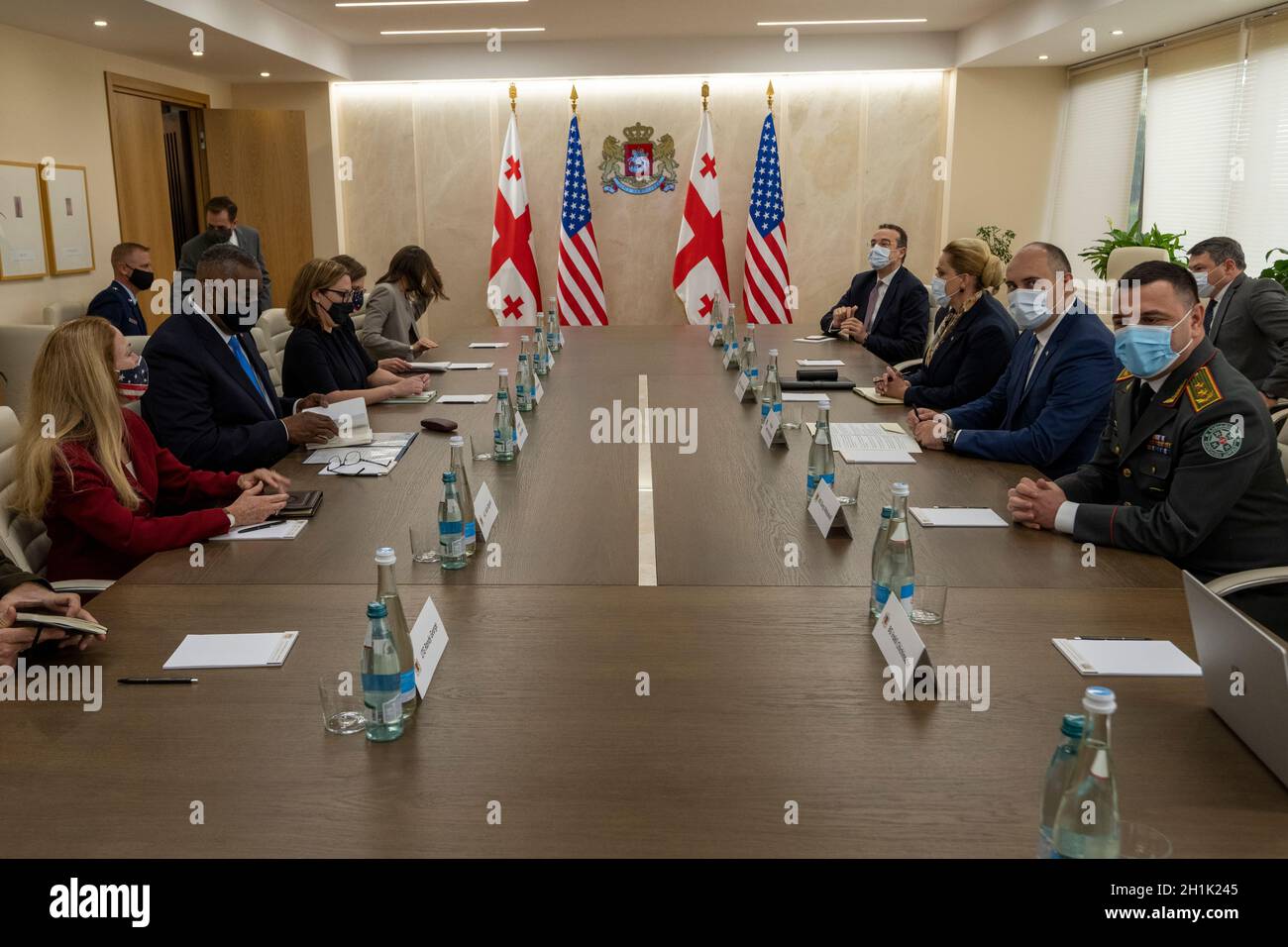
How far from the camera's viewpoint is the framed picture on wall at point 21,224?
6008 millimetres

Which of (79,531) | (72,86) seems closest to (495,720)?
(79,531)

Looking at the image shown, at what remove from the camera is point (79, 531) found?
2527 mm

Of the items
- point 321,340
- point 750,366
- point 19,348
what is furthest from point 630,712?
point 19,348

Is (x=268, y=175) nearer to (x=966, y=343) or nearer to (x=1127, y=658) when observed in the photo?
(x=966, y=343)

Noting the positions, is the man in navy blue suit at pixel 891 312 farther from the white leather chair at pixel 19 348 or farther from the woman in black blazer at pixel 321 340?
the white leather chair at pixel 19 348

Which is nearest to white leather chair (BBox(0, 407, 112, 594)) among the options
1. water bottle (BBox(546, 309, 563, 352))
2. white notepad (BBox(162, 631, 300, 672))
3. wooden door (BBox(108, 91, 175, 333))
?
white notepad (BBox(162, 631, 300, 672))

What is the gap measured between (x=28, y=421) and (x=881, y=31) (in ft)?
25.8

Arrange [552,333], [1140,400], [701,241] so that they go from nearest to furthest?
[1140,400]
[552,333]
[701,241]

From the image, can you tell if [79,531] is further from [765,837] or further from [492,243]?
[492,243]

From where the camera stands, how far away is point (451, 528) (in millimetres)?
2268

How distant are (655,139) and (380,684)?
834 centimetres

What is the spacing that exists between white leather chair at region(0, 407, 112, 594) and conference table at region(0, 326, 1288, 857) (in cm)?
25

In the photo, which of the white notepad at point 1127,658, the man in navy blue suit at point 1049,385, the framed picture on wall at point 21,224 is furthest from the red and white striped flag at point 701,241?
the white notepad at point 1127,658

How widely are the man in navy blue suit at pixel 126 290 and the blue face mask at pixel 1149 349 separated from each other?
18.2 ft
